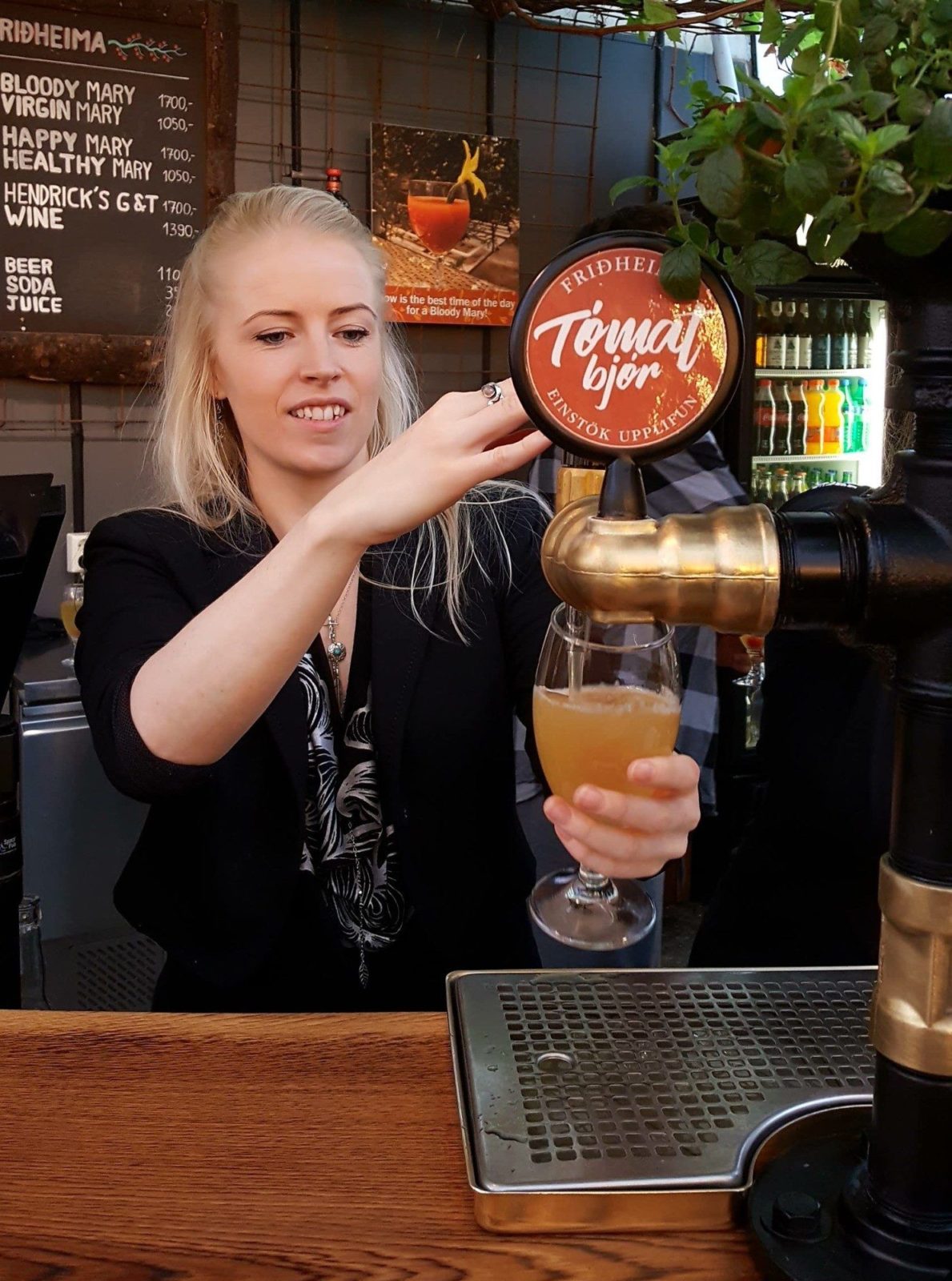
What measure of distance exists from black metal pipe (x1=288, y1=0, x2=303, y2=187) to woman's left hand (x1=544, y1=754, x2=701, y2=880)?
3049 millimetres

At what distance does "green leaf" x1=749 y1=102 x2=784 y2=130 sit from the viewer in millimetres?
573

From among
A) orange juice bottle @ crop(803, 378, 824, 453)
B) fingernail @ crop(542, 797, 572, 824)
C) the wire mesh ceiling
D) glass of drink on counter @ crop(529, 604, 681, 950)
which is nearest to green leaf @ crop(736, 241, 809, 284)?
glass of drink on counter @ crop(529, 604, 681, 950)

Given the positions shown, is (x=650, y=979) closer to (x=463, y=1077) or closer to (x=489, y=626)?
(x=463, y=1077)

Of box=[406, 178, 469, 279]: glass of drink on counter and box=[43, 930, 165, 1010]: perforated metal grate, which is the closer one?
box=[43, 930, 165, 1010]: perforated metal grate

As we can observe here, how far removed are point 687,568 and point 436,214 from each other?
3419 millimetres

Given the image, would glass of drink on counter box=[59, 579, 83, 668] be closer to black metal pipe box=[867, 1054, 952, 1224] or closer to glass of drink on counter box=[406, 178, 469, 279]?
glass of drink on counter box=[406, 178, 469, 279]

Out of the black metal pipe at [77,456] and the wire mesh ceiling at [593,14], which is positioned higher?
the wire mesh ceiling at [593,14]

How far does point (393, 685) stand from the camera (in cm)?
156

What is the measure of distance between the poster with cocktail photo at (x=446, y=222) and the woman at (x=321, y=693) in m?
2.12

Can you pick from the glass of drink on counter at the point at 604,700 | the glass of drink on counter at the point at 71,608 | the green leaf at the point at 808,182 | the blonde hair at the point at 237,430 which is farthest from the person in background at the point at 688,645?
the green leaf at the point at 808,182

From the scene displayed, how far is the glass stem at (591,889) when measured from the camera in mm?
1091

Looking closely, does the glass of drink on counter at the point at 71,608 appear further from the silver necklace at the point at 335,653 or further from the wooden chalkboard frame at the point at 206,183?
the silver necklace at the point at 335,653

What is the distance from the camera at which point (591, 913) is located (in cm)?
109

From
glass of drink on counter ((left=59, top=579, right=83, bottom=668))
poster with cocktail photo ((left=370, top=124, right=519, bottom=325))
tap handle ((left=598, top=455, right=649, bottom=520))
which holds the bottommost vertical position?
glass of drink on counter ((left=59, top=579, right=83, bottom=668))
